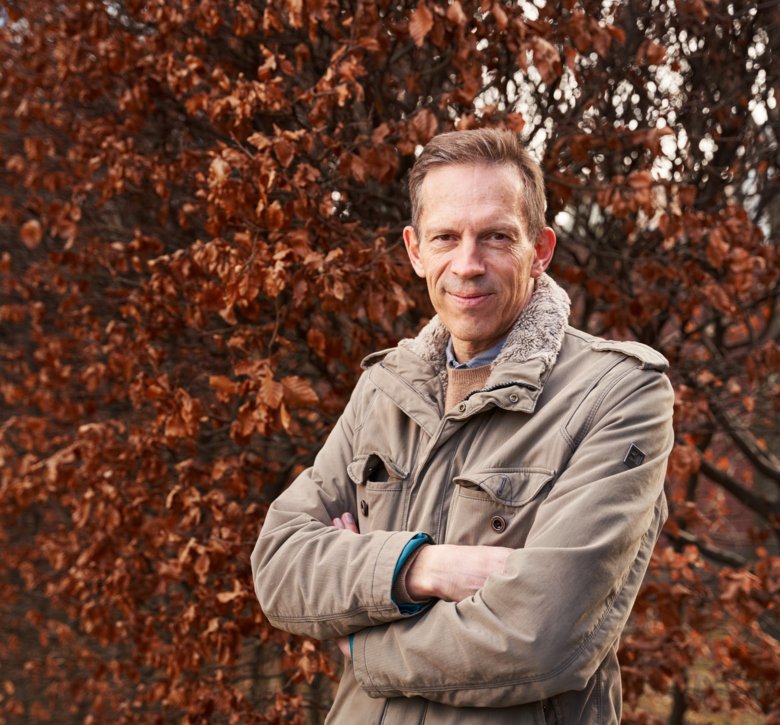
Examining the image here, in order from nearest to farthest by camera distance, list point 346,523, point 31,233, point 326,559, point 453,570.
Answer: point 453,570 → point 326,559 → point 346,523 → point 31,233

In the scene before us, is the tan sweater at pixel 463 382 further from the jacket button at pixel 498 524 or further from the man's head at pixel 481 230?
the jacket button at pixel 498 524

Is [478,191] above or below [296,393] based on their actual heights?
above

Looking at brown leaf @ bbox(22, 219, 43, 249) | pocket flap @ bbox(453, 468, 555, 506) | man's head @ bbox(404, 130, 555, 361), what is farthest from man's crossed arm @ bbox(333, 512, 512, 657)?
brown leaf @ bbox(22, 219, 43, 249)

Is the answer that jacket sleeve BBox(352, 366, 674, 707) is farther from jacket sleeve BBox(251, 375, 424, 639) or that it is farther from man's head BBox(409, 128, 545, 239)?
man's head BBox(409, 128, 545, 239)

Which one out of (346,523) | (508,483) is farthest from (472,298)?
(346,523)

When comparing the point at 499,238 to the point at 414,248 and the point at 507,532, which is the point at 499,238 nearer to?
the point at 414,248

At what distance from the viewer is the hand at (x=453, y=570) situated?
84.5 inches

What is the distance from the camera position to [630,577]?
2.20 metres

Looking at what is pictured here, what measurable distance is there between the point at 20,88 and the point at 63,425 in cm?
209

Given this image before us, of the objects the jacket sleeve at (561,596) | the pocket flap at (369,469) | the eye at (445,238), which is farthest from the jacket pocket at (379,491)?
the eye at (445,238)

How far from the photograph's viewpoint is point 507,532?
2.22 meters

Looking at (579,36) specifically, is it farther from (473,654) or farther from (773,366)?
(473,654)

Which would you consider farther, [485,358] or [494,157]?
[485,358]

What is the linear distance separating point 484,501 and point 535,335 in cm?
45
